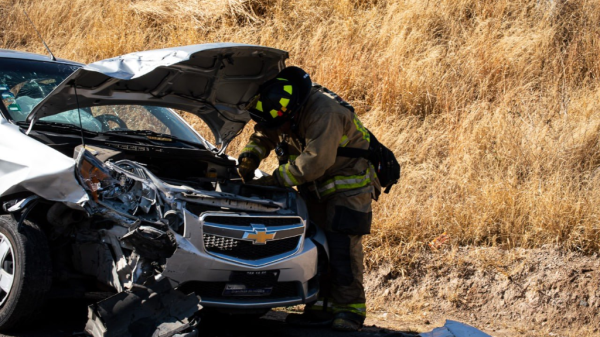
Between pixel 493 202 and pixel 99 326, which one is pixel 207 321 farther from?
pixel 493 202

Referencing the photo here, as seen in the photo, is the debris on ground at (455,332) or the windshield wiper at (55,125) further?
the windshield wiper at (55,125)

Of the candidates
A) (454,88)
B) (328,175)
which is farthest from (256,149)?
(454,88)

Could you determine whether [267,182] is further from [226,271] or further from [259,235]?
[226,271]

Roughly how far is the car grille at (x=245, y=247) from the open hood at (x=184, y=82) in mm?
1156

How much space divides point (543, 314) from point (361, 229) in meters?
1.96

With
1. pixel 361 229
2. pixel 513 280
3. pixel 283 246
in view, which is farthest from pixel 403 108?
pixel 283 246

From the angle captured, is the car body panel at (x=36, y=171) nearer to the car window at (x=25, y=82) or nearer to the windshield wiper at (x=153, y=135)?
the car window at (x=25, y=82)

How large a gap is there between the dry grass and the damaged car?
2.25 metres

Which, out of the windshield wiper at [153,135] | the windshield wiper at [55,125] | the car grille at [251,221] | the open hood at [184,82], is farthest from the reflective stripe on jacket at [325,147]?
the windshield wiper at [55,125]

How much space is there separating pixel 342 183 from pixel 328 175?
0.45 ft

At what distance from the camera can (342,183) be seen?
15.6 ft

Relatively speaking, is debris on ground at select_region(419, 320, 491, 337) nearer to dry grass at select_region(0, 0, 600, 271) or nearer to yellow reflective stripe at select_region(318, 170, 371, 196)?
yellow reflective stripe at select_region(318, 170, 371, 196)

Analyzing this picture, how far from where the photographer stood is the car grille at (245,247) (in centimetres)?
377

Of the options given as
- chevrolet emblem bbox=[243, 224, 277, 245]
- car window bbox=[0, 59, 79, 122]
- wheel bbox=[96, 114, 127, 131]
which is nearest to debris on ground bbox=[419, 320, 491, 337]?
chevrolet emblem bbox=[243, 224, 277, 245]
